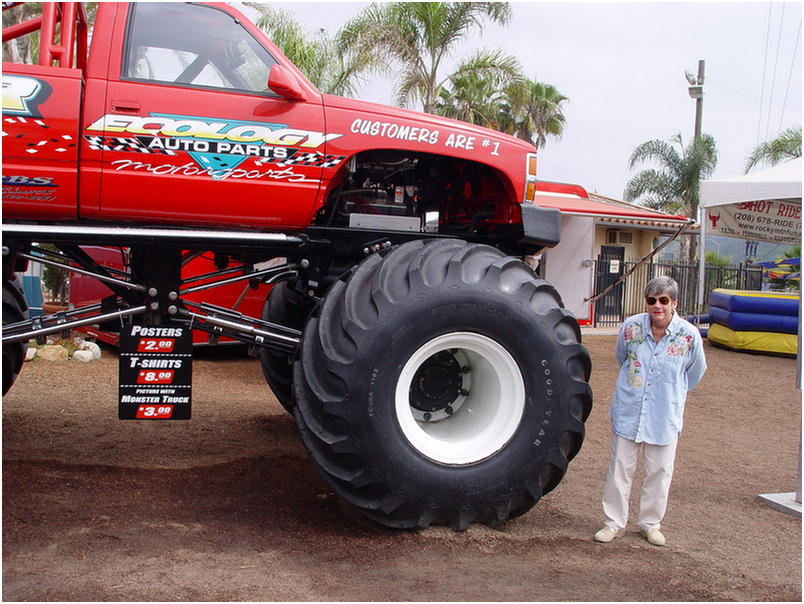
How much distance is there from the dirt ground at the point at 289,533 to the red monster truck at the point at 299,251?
1.12ft

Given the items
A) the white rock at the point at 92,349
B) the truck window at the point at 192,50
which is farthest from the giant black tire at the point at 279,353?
the white rock at the point at 92,349

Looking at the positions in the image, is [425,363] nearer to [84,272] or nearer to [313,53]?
[84,272]

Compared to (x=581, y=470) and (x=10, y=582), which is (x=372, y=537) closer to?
(x=10, y=582)

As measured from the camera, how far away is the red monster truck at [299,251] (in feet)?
12.7

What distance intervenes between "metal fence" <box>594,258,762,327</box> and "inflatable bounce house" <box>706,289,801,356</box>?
18.2 feet

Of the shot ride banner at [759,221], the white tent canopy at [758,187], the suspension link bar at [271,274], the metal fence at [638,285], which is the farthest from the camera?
the metal fence at [638,285]

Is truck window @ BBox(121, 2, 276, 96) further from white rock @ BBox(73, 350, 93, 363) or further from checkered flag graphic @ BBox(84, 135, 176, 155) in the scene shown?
white rock @ BBox(73, 350, 93, 363)

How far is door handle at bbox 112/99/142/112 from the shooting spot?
3.95 meters

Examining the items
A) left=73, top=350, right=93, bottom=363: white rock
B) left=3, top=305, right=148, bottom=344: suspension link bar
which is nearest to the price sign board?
left=3, top=305, right=148, bottom=344: suspension link bar

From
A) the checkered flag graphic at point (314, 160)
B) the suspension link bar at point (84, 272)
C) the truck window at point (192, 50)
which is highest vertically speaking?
the truck window at point (192, 50)

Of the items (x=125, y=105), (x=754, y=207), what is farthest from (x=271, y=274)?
(x=754, y=207)

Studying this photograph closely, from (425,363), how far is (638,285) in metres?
17.5

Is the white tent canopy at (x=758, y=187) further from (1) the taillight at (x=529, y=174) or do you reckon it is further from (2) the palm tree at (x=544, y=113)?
(2) the palm tree at (x=544, y=113)

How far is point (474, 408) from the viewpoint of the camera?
4406 millimetres
